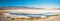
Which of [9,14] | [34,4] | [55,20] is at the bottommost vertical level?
[55,20]

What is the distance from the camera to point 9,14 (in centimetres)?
115

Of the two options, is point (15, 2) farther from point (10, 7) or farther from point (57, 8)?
point (57, 8)

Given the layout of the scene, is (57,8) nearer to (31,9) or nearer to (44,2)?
(44,2)

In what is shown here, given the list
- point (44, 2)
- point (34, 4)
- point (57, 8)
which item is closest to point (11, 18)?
point (34, 4)

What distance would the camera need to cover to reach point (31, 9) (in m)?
1.13

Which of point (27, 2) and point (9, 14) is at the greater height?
point (27, 2)

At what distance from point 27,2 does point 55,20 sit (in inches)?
17.1

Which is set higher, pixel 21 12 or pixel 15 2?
pixel 15 2

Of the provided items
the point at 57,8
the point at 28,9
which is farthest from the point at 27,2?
the point at 57,8

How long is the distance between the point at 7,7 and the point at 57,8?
66 centimetres

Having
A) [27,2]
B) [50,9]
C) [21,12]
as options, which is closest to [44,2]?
[50,9]

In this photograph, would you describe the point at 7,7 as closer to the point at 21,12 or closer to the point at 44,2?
the point at 21,12

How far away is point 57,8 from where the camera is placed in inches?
43.6

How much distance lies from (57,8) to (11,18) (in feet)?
2.03
